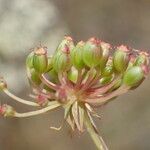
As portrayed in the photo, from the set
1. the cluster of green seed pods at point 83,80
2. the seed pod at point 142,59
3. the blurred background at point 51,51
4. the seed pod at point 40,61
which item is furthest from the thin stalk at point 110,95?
the blurred background at point 51,51

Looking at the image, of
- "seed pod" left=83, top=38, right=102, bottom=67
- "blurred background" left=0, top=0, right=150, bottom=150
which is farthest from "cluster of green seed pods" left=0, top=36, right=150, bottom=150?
"blurred background" left=0, top=0, right=150, bottom=150

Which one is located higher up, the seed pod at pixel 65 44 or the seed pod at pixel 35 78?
the seed pod at pixel 65 44

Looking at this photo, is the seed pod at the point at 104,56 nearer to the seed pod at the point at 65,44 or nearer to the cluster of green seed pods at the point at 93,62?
the cluster of green seed pods at the point at 93,62

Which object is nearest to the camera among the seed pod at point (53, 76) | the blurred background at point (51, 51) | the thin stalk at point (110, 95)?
the thin stalk at point (110, 95)

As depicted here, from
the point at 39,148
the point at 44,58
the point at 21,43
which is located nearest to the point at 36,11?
the point at 21,43

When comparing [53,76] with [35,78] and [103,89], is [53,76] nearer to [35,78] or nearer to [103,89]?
[35,78]

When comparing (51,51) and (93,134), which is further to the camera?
(51,51)

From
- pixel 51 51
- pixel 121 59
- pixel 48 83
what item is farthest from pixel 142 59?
pixel 51 51
